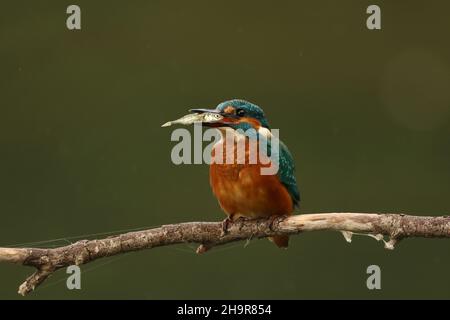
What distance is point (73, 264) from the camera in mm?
3170

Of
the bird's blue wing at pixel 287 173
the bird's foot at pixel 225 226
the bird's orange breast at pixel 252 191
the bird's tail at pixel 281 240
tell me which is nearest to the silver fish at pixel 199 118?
the bird's orange breast at pixel 252 191

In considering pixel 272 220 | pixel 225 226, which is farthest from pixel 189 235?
pixel 272 220

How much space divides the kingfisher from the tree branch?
0.23 meters

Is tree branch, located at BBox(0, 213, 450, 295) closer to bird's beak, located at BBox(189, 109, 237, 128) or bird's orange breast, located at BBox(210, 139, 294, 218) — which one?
bird's orange breast, located at BBox(210, 139, 294, 218)

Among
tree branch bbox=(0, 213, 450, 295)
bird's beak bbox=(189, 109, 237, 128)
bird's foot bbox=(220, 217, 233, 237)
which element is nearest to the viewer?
tree branch bbox=(0, 213, 450, 295)

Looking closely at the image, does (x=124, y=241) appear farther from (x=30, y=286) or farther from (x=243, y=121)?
(x=243, y=121)

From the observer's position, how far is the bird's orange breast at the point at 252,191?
140 inches

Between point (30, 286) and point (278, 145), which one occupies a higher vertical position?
point (278, 145)

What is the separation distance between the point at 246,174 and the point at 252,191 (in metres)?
0.08

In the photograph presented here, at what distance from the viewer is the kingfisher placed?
356 cm

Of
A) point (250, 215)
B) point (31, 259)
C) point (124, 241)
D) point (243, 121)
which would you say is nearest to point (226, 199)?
point (250, 215)

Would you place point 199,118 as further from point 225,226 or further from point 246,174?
point 225,226

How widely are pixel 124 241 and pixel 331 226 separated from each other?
80 cm

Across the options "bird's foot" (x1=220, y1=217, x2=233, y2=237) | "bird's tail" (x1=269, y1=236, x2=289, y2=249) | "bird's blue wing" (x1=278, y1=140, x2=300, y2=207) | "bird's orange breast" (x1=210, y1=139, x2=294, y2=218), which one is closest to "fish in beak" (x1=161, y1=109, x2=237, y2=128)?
"bird's orange breast" (x1=210, y1=139, x2=294, y2=218)
